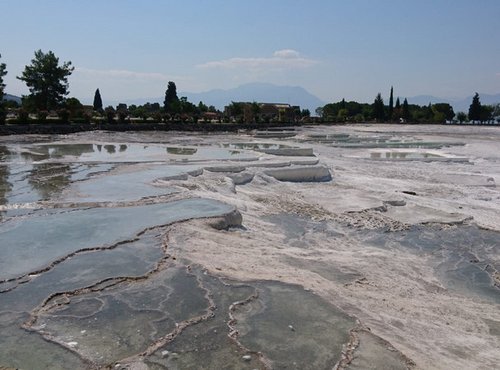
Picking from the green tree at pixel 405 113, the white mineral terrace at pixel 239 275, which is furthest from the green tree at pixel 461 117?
the white mineral terrace at pixel 239 275

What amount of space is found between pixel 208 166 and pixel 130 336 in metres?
11.7

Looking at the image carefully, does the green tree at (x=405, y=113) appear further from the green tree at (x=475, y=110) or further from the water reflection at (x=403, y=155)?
the water reflection at (x=403, y=155)

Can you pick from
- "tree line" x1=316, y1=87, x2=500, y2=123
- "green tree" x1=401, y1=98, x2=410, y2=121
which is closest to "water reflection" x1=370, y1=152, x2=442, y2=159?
"tree line" x1=316, y1=87, x2=500, y2=123

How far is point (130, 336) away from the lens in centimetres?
466

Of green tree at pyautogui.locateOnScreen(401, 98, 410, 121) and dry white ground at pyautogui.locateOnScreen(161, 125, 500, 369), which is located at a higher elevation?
green tree at pyautogui.locateOnScreen(401, 98, 410, 121)

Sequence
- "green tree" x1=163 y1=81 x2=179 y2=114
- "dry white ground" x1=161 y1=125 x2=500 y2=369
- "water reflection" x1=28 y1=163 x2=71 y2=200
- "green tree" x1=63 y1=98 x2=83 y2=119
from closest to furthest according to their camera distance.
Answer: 1. "dry white ground" x1=161 y1=125 x2=500 y2=369
2. "water reflection" x1=28 y1=163 x2=71 y2=200
3. "green tree" x1=63 y1=98 x2=83 y2=119
4. "green tree" x1=163 y1=81 x2=179 y2=114

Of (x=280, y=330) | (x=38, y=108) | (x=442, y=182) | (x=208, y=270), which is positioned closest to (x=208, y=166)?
(x=442, y=182)

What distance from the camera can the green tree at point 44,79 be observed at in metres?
42.7

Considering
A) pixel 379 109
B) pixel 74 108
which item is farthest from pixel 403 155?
pixel 379 109

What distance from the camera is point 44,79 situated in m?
42.8

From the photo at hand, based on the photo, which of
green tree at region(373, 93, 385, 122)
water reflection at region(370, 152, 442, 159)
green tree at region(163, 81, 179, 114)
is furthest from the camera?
green tree at region(373, 93, 385, 122)

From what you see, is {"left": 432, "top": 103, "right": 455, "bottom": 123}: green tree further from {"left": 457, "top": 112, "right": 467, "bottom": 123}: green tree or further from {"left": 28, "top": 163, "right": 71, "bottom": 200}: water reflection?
{"left": 28, "top": 163, "right": 71, "bottom": 200}: water reflection

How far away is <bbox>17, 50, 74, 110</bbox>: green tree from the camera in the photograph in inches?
1681

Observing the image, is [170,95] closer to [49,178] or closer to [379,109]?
[379,109]
